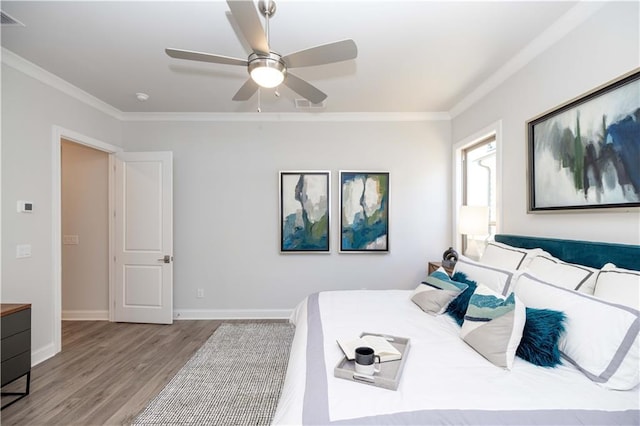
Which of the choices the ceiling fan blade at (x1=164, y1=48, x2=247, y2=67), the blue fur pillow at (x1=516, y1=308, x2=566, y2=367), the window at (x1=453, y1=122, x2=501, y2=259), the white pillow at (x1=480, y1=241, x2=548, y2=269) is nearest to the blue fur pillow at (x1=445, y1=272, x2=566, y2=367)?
the blue fur pillow at (x1=516, y1=308, x2=566, y2=367)

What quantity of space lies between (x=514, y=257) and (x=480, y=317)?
3.06ft

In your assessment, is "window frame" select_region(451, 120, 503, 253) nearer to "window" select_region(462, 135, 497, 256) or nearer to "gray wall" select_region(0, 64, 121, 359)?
"window" select_region(462, 135, 497, 256)

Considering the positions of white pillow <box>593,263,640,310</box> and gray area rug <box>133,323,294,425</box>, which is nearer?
white pillow <box>593,263,640,310</box>

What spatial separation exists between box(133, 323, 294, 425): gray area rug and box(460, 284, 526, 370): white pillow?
4.84 feet

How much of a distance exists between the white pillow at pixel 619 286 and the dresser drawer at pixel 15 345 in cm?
375

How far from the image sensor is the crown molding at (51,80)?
2586 mm

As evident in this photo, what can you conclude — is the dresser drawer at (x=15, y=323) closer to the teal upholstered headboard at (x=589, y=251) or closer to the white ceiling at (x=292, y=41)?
the white ceiling at (x=292, y=41)

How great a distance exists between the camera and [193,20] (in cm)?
214

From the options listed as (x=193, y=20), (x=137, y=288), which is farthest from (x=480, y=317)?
(x=137, y=288)

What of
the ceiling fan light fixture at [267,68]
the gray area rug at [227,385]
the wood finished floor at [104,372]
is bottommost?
the wood finished floor at [104,372]

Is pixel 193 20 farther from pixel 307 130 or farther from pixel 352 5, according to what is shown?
pixel 307 130

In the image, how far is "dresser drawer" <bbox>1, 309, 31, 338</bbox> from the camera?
2.08 m

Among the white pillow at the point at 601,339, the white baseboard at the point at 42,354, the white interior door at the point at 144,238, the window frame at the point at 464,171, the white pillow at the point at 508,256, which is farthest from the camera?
the white interior door at the point at 144,238

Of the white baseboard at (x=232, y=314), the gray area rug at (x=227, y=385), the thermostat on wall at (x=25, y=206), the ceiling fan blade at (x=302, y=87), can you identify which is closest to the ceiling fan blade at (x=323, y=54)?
the ceiling fan blade at (x=302, y=87)
